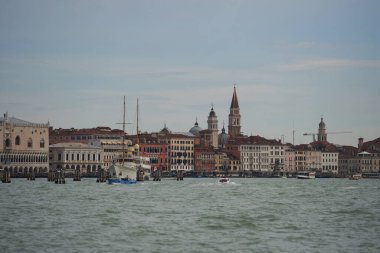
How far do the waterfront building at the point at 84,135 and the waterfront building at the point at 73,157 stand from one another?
6376mm

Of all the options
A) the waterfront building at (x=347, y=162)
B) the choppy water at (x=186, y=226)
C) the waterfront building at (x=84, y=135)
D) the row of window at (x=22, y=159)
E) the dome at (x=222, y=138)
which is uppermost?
the dome at (x=222, y=138)

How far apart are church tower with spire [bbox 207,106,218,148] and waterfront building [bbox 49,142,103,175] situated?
3842cm

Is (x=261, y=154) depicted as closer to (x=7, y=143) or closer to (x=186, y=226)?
(x=7, y=143)

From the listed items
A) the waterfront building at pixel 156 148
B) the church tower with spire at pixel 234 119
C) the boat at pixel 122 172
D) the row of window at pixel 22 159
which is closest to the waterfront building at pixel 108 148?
Result: the waterfront building at pixel 156 148

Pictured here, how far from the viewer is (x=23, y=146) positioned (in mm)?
120625

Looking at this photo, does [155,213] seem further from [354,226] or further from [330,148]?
[330,148]

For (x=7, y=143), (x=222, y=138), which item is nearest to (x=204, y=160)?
(x=222, y=138)

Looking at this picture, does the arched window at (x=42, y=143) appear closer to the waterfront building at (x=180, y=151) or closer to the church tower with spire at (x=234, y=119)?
the waterfront building at (x=180, y=151)

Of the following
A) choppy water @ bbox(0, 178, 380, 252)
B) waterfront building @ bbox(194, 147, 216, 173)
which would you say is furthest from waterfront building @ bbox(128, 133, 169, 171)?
choppy water @ bbox(0, 178, 380, 252)

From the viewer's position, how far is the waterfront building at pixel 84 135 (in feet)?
457

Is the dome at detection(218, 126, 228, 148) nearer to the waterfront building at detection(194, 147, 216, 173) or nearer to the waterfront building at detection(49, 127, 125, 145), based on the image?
the waterfront building at detection(194, 147, 216, 173)

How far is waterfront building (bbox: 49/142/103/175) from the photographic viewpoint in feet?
422

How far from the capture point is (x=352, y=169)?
179000 mm

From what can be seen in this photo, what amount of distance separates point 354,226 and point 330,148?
146m
